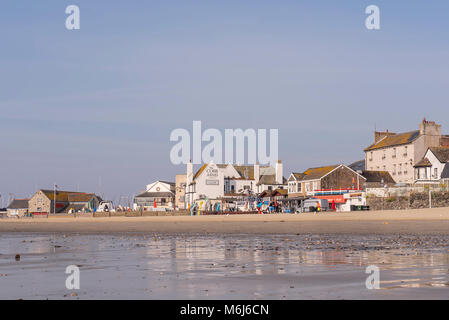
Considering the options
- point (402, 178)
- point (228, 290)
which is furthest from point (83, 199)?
point (228, 290)

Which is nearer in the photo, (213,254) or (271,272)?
(271,272)

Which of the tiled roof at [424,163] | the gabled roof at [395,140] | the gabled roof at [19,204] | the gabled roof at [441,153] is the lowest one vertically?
the gabled roof at [19,204]

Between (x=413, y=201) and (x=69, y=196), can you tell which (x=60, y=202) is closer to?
(x=69, y=196)

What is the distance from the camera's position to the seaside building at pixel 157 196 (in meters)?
142

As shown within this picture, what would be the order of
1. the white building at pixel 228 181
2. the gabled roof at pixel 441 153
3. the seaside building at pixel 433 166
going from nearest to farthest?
the seaside building at pixel 433 166
the gabled roof at pixel 441 153
the white building at pixel 228 181

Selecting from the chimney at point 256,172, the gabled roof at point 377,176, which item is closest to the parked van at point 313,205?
the gabled roof at point 377,176

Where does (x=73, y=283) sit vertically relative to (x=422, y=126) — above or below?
below

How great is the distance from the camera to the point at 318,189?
95375mm

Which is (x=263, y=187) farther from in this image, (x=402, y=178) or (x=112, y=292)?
(x=112, y=292)

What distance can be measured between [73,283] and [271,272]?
A: 435 centimetres

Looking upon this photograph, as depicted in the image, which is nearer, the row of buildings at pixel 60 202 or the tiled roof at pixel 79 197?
the row of buildings at pixel 60 202

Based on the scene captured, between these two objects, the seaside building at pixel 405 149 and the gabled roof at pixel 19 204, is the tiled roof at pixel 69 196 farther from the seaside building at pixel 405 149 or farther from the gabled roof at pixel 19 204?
the seaside building at pixel 405 149

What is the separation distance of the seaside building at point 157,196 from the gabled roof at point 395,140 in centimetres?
5357

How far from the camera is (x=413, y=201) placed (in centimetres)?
6512
